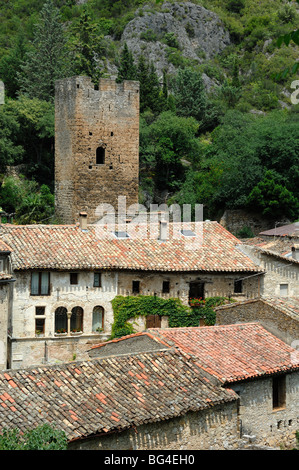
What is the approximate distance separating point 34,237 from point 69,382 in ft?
40.5

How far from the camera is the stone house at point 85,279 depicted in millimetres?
25891

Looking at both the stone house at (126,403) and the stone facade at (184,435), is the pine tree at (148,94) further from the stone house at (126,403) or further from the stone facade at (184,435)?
the stone facade at (184,435)

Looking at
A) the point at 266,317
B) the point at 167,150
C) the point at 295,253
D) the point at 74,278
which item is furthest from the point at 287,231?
the point at 167,150

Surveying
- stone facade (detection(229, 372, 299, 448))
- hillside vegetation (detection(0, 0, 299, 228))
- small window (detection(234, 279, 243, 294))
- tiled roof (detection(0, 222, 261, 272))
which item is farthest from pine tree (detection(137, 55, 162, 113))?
stone facade (detection(229, 372, 299, 448))

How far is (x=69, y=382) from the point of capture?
15.8 meters

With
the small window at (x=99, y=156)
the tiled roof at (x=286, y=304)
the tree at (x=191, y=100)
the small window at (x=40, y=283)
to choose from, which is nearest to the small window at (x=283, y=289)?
the tiled roof at (x=286, y=304)

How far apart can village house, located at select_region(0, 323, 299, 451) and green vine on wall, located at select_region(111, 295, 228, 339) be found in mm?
6267

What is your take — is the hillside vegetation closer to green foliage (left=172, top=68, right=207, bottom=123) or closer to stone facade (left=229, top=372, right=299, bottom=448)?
green foliage (left=172, top=68, right=207, bottom=123)

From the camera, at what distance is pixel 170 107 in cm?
5897

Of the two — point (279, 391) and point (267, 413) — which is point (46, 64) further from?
point (267, 413)

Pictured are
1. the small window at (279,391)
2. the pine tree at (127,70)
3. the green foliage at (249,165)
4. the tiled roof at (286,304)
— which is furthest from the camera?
the pine tree at (127,70)

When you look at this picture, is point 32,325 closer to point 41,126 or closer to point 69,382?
point 69,382

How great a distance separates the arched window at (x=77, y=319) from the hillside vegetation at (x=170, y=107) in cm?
1148

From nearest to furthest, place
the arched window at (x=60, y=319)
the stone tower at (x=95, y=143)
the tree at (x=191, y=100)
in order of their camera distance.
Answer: the arched window at (x=60, y=319) < the stone tower at (x=95, y=143) < the tree at (x=191, y=100)
